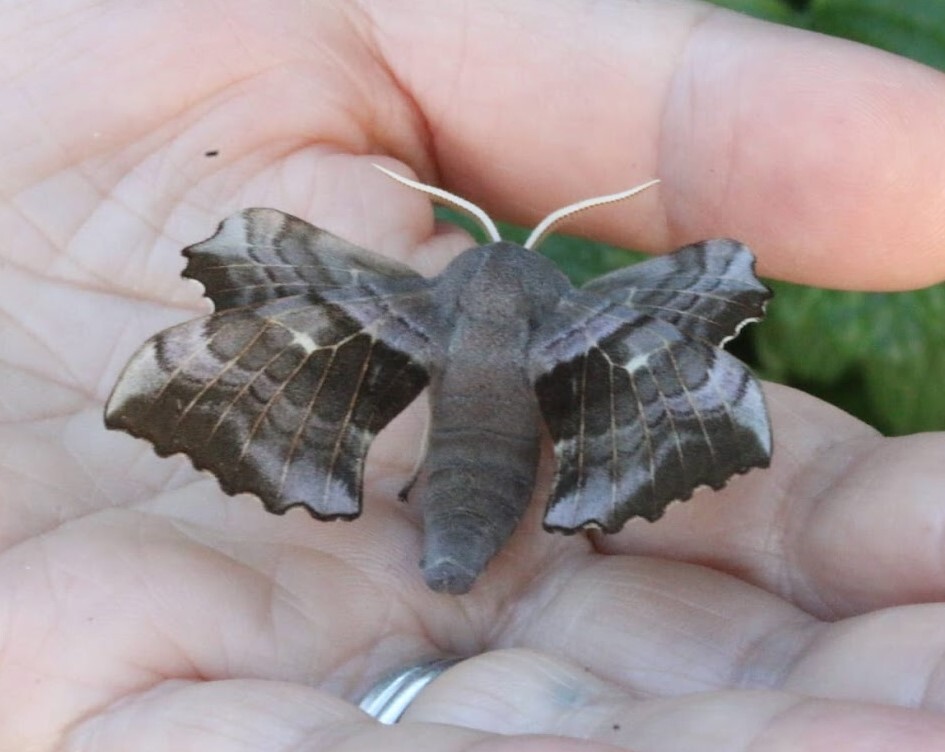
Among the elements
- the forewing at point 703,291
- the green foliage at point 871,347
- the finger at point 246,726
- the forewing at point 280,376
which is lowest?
the green foliage at point 871,347

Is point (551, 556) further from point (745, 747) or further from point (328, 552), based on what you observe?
point (745, 747)

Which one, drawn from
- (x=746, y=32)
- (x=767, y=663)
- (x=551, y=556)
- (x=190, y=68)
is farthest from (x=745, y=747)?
(x=190, y=68)

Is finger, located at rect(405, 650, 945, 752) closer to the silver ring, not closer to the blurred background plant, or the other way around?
the silver ring

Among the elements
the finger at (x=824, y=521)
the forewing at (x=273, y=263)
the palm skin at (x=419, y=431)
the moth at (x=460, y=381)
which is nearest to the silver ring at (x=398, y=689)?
the palm skin at (x=419, y=431)

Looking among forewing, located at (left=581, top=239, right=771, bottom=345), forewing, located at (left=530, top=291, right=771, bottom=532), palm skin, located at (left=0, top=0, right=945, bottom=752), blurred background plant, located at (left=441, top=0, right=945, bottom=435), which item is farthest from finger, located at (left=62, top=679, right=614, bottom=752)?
blurred background plant, located at (left=441, top=0, right=945, bottom=435)

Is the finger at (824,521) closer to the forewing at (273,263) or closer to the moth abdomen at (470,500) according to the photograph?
the moth abdomen at (470,500)

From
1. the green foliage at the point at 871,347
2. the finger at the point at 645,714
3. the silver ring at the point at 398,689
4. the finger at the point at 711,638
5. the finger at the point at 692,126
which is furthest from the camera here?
the green foliage at the point at 871,347

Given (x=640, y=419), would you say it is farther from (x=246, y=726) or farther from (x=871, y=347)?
(x=871, y=347)
